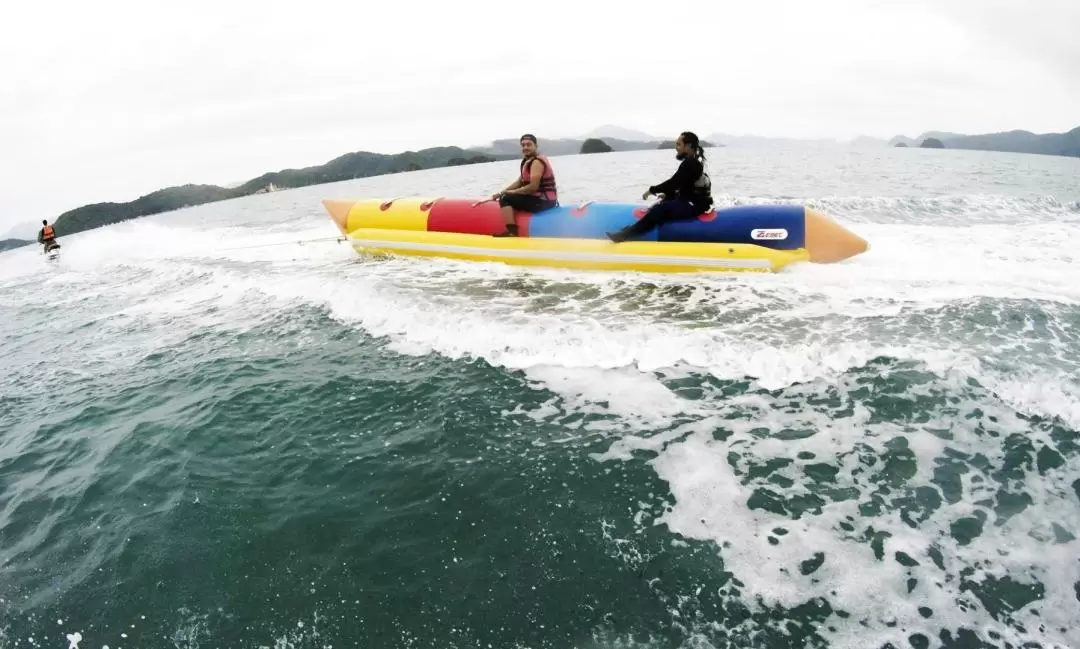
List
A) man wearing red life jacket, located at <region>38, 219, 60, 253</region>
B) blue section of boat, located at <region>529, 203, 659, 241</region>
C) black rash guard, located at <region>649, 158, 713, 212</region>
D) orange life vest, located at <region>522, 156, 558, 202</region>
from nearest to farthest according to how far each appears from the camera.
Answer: black rash guard, located at <region>649, 158, 713, 212</region>
blue section of boat, located at <region>529, 203, 659, 241</region>
orange life vest, located at <region>522, 156, 558, 202</region>
man wearing red life jacket, located at <region>38, 219, 60, 253</region>

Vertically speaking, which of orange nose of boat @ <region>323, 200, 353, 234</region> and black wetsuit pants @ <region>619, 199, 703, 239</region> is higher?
orange nose of boat @ <region>323, 200, 353, 234</region>

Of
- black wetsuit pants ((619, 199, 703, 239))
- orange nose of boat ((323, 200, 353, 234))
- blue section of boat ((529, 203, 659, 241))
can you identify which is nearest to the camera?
black wetsuit pants ((619, 199, 703, 239))

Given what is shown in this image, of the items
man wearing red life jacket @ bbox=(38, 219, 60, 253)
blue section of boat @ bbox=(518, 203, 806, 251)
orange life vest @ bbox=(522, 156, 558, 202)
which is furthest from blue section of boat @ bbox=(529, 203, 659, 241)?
man wearing red life jacket @ bbox=(38, 219, 60, 253)

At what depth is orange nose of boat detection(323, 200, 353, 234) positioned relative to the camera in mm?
9969

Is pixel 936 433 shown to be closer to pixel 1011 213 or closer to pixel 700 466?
pixel 700 466

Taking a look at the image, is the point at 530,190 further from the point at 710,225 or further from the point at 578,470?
the point at 578,470

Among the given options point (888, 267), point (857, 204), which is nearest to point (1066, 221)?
point (857, 204)

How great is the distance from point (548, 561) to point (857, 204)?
11248mm

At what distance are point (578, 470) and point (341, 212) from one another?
8397mm

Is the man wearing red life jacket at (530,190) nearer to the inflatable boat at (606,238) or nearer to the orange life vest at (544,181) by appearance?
the orange life vest at (544,181)

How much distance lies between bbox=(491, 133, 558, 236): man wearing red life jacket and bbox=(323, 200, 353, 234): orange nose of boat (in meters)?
3.56

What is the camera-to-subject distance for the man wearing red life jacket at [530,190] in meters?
7.73

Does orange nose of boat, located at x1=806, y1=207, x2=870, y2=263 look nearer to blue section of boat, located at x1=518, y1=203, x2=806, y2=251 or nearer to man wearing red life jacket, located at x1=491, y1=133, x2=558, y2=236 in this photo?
blue section of boat, located at x1=518, y1=203, x2=806, y2=251

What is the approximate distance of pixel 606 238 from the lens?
7.23m
